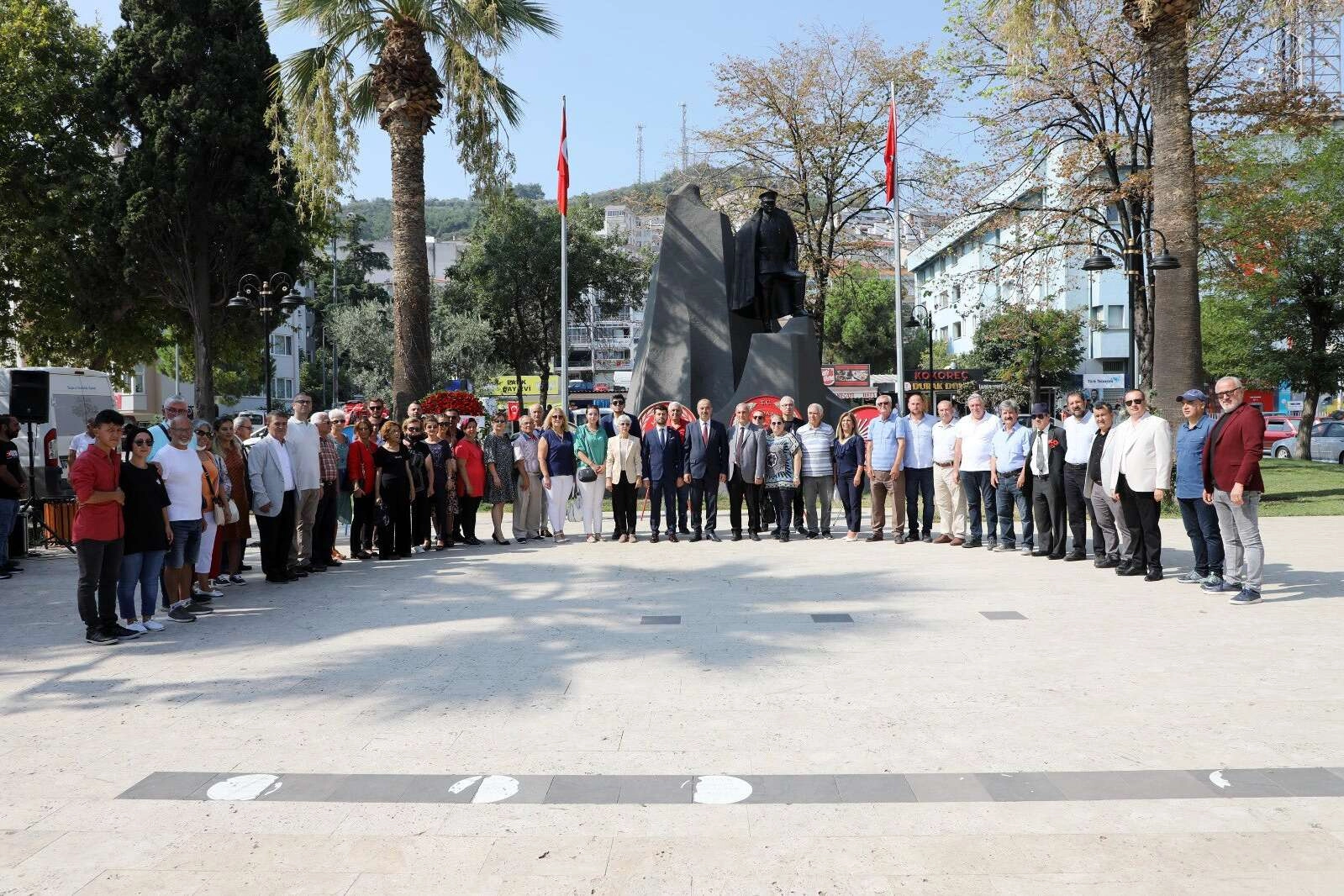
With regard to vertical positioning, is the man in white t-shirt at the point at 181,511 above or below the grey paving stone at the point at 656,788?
above

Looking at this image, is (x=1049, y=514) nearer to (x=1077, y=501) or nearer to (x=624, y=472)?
(x=1077, y=501)

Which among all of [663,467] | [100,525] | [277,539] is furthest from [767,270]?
[100,525]

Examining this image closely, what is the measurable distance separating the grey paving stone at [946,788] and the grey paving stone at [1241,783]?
0.98m

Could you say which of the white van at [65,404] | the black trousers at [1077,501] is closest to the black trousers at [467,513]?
the black trousers at [1077,501]

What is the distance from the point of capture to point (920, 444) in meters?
13.1

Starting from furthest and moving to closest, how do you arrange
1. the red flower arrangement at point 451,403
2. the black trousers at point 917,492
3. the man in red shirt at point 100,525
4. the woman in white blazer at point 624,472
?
the red flower arrangement at point 451,403, the woman in white blazer at point 624,472, the black trousers at point 917,492, the man in red shirt at point 100,525

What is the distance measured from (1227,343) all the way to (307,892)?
40334 mm

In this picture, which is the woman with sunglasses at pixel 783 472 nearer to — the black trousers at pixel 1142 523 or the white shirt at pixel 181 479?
the black trousers at pixel 1142 523

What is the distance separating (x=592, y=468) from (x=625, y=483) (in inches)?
20.9

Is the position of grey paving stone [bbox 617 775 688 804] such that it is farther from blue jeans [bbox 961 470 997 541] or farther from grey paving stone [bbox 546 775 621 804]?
blue jeans [bbox 961 470 997 541]

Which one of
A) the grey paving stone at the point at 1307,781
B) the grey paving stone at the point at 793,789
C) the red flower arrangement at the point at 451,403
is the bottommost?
the grey paving stone at the point at 1307,781

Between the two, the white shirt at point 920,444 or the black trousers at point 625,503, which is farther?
the black trousers at point 625,503

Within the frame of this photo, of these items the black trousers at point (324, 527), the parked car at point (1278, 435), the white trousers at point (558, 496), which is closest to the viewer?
the black trousers at point (324, 527)

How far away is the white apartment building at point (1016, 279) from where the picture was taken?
26750 mm
